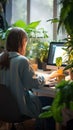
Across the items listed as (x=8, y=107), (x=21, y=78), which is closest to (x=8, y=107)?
(x=8, y=107)

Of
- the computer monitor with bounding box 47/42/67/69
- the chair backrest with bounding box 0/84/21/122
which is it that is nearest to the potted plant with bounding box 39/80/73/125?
the chair backrest with bounding box 0/84/21/122

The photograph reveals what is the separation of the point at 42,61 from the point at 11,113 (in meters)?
1.33

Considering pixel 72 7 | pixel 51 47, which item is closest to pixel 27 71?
pixel 51 47

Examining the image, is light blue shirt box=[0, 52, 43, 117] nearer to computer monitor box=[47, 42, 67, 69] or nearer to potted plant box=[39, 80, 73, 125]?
computer monitor box=[47, 42, 67, 69]

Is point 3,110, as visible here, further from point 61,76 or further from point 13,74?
point 61,76

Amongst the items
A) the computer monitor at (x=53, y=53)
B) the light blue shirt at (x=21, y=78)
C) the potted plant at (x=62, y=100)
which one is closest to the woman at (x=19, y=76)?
the light blue shirt at (x=21, y=78)

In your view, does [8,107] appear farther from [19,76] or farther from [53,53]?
[53,53]

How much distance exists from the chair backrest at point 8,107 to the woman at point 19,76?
0.23 ft

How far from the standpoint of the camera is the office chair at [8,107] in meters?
2.46

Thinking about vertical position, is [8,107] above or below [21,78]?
below

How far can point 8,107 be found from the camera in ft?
8.22

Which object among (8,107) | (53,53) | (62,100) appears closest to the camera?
(62,100)

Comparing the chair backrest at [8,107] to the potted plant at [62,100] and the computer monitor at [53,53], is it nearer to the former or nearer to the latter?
the computer monitor at [53,53]

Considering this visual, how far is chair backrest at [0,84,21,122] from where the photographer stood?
2.46 m
